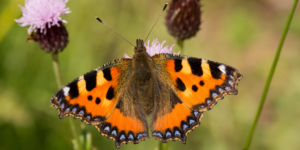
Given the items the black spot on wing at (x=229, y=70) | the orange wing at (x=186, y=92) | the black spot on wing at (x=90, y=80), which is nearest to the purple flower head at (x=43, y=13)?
the black spot on wing at (x=90, y=80)

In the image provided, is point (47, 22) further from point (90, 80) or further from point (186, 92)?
point (186, 92)

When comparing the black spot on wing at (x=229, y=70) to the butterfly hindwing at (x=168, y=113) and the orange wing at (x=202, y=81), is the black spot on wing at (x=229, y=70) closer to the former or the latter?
the orange wing at (x=202, y=81)

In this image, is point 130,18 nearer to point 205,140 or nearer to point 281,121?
point 205,140

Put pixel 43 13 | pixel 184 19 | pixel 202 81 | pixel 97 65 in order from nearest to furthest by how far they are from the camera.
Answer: pixel 202 81 < pixel 43 13 < pixel 184 19 < pixel 97 65

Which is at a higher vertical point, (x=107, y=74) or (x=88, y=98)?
(x=107, y=74)

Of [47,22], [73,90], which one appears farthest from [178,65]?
[47,22]

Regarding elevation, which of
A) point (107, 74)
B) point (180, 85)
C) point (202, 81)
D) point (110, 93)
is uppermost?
point (202, 81)

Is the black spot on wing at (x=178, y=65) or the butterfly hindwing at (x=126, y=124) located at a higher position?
the black spot on wing at (x=178, y=65)
